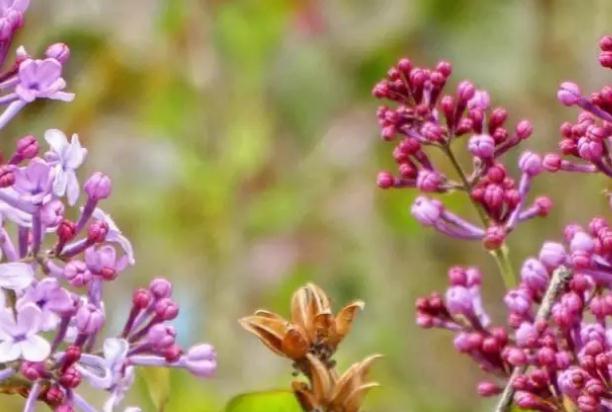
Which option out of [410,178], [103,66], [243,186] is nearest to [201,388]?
[243,186]

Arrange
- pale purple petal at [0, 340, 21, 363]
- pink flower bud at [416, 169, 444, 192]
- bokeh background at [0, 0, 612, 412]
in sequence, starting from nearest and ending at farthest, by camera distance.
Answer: pale purple petal at [0, 340, 21, 363] → pink flower bud at [416, 169, 444, 192] → bokeh background at [0, 0, 612, 412]

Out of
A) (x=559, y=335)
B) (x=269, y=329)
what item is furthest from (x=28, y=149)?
(x=559, y=335)

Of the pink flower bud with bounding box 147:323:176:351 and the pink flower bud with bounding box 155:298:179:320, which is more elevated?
the pink flower bud with bounding box 155:298:179:320

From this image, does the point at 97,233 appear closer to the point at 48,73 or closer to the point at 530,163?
the point at 48,73

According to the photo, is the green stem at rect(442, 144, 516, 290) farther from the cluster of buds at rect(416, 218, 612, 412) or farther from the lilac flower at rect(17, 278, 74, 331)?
the lilac flower at rect(17, 278, 74, 331)

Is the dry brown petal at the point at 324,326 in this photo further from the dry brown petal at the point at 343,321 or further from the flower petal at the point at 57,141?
the flower petal at the point at 57,141

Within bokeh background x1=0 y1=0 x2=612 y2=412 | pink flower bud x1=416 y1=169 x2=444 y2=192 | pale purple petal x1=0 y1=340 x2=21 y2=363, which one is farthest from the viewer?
bokeh background x1=0 y1=0 x2=612 y2=412

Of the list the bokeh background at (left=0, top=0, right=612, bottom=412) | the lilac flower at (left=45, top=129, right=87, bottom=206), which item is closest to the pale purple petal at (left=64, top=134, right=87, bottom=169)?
the lilac flower at (left=45, top=129, right=87, bottom=206)

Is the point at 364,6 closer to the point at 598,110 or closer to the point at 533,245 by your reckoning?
the point at 533,245
